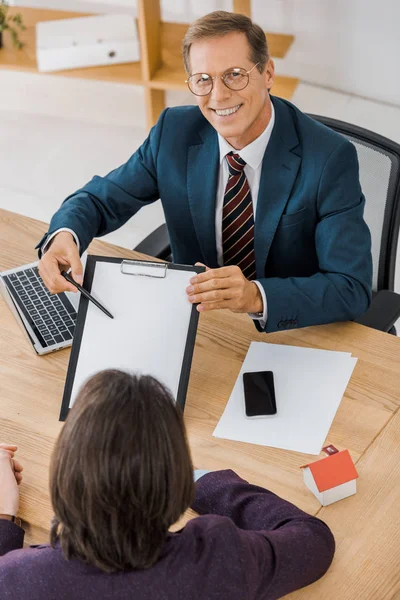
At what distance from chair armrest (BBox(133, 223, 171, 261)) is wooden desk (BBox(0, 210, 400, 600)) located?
1.20 feet

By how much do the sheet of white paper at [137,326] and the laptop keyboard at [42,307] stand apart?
8.6 inches

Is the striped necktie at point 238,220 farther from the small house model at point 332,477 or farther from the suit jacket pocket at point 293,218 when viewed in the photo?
the small house model at point 332,477

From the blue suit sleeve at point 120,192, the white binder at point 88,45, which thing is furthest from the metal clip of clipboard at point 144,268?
the white binder at point 88,45

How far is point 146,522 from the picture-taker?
3.79 feet

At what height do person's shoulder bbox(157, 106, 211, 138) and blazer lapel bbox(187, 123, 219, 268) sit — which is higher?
person's shoulder bbox(157, 106, 211, 138)

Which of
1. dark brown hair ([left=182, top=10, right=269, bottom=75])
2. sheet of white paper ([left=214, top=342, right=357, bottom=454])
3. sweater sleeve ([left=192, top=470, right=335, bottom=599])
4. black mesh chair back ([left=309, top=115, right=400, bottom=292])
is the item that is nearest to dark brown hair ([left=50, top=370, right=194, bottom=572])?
sweater sleeve ([left=192, top=470, right=335, bottom=599])

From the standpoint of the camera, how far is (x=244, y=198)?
2.08m

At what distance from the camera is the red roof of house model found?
60.2 inches

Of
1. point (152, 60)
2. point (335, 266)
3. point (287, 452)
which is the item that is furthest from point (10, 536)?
point (152, 60)

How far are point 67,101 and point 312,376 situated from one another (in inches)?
124

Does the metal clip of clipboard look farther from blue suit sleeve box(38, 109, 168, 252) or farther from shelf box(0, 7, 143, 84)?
shelf box(0, 7, 143, 84)

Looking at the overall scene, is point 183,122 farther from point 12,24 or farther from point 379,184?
point 12,24

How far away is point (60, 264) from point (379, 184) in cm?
87

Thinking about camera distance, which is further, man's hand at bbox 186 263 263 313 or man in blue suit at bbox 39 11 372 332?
man in blue suit at bbox 39 11 372 332
